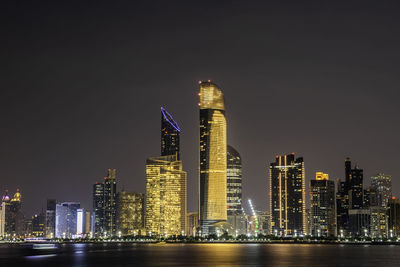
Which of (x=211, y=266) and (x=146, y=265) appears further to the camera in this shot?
(x=146, y=265)

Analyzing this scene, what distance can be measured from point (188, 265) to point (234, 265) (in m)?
10.3

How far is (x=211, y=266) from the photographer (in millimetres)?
126438

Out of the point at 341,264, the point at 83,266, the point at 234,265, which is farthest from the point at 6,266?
the point at 341,264

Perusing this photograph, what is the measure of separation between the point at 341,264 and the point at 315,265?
7197 mm

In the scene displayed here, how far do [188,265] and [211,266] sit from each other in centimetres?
956

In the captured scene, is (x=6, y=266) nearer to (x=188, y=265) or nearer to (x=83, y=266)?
(x=83, y=266)

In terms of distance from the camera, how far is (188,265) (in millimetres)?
134500

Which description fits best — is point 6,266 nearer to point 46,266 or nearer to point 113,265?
point 46,266

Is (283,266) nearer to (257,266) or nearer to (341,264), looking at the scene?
(257,266)

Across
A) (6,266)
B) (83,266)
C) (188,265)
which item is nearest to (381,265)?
(188,265)

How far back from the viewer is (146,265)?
135 meters

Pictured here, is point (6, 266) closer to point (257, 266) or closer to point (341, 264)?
point (257, 266)

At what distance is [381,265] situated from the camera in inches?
5217

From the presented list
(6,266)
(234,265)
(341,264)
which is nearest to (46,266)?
(6,266)
